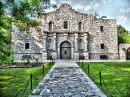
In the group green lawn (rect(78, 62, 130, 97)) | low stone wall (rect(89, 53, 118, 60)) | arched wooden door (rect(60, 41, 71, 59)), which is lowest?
green lawn (rect(78, 62, 130, 97))

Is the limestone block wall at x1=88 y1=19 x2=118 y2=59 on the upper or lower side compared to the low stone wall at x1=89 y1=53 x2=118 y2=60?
upper

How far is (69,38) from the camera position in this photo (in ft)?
80.0

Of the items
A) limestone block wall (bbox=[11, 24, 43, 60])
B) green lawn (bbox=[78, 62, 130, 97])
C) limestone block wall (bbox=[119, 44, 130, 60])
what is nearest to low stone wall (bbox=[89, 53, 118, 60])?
limestone block wall (bbox=[119, 44, 130, 60])

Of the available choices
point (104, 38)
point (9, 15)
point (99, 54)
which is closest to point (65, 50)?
point (99, 54)

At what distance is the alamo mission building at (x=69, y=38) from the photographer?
24078mm

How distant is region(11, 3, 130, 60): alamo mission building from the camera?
24.1 m

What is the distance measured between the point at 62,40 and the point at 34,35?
15.1ft

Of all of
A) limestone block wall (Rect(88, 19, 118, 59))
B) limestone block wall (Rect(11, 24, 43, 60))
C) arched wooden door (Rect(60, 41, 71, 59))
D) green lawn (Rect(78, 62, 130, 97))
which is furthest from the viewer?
arched wooden door (Rect(60, 41, 71, 59))

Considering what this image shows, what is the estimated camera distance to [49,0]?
1037cm

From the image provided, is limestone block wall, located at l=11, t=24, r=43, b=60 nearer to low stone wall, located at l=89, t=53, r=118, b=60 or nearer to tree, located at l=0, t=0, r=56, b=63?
low stone wall, located at l=89, t=53, r=118, b=60

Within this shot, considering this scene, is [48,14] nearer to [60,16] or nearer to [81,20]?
[60,16]

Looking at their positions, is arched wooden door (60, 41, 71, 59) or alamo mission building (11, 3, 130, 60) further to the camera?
arched wooden door (60, 41, 71, 59)

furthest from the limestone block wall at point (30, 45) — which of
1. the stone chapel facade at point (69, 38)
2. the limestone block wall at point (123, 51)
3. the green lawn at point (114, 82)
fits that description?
the green lawn at point (114, 82)

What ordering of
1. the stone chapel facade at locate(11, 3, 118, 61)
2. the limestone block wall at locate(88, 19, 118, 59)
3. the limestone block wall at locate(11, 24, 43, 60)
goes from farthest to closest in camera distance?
the limestone block wall at locate(88, 19, 118, 59) < the limestone block wall at locate(11, 24, 43, 60) < the stone chapel facade at locate(11, 3, 118, 61)
